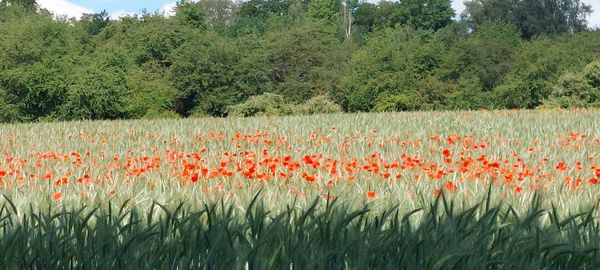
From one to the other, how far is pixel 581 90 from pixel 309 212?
3331 cm

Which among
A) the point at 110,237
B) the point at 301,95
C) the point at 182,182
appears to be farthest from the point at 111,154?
the point at 301,95

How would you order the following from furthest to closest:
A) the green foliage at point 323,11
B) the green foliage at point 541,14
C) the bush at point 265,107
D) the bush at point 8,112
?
the green foliage at point 323,11, the green foliage at point 541,14, the bush at point 8,112, the bush at point 265,107

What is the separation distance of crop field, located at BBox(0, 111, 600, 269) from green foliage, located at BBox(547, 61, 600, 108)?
25592mm

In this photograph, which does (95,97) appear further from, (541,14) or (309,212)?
(309,212)

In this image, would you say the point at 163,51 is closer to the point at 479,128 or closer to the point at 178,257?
the point at 479,128

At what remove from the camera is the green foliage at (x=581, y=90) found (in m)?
33.8

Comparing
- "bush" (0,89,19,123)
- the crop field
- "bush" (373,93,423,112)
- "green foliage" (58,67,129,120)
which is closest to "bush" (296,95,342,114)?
"bush" (373,93,423,112)

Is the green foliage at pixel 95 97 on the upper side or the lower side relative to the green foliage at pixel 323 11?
lower

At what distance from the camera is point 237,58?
184 feet

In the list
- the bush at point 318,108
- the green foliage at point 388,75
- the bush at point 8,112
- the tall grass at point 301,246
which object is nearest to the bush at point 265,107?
the bush at point 318,108

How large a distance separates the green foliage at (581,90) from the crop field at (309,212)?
84.0 ft

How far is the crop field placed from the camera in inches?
124

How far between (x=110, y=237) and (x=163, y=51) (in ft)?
188

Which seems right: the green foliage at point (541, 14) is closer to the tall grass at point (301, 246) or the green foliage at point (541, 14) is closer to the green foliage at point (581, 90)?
the green foliage at point (581, 90)
